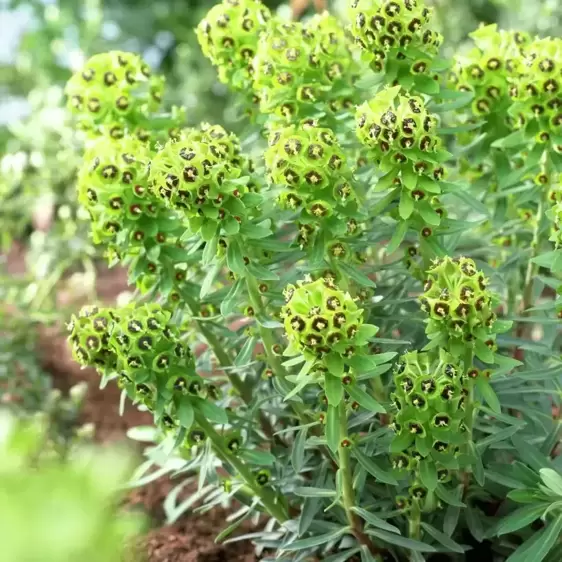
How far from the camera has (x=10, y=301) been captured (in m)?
3.27

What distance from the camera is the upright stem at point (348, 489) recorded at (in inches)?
63.4

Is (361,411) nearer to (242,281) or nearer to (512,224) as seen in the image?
(242,281)

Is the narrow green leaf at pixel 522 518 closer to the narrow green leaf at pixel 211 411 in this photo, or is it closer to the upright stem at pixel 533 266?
the upright stem at pixel 533 266

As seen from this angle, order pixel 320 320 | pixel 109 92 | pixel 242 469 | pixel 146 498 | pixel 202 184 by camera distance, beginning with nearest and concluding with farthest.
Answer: pixel 320 320
pixel 202 184
pixel 242 469
pixel 109 92
pixel 146 498

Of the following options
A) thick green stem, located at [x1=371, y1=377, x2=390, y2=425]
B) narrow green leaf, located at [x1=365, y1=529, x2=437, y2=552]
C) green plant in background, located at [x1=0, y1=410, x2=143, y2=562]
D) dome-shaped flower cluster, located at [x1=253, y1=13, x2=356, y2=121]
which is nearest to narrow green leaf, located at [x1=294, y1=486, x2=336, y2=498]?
narrow green leaf, located at [x1=365, y1=529, x2=437, y2=552]

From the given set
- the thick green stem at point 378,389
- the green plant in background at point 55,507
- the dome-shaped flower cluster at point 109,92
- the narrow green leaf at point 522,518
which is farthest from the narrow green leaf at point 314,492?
the green plant in background at point 55,507

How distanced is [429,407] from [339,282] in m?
0.33

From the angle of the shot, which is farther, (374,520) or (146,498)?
(146,498)

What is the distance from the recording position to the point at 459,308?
4.83 ft

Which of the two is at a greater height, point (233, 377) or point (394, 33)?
point (394, 33)

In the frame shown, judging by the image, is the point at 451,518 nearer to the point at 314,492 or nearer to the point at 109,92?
the point at 314,492

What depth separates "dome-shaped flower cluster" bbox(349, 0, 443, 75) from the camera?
1675 millimetres

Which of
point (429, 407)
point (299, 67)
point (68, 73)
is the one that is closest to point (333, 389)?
point (429, 407)

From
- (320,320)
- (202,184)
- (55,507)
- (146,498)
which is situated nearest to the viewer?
(55,507)
